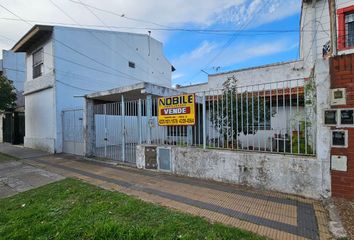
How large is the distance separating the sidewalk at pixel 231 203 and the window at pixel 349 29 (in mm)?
9586

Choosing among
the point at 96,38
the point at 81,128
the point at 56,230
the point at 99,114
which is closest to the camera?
the point at 56,230

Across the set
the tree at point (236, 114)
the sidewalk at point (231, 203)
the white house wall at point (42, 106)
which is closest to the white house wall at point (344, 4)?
the tree at point (236, 114)

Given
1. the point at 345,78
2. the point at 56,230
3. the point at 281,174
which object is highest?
the point at 345,78

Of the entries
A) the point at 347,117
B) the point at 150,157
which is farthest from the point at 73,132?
the point at 347,117

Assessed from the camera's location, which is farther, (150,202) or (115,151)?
(115,151)

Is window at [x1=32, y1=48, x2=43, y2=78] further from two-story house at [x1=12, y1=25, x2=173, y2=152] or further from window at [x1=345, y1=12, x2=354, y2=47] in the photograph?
window at [x1=345, y1=12, x2=354, y2=47]

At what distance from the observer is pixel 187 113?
661 centimetres

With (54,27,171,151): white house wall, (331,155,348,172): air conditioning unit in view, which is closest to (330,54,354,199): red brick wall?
(331,155,348,172): air conditioning unit

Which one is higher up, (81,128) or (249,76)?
(249,76)

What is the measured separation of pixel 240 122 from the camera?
20.3 ft

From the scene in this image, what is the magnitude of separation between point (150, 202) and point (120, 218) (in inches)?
35.1

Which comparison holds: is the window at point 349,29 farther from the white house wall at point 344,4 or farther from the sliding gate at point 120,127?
the sliding gate at point 120,127

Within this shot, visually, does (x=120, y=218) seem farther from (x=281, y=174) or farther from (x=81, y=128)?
(x=81, y=128)

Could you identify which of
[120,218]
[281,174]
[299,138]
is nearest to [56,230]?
[120,218]
